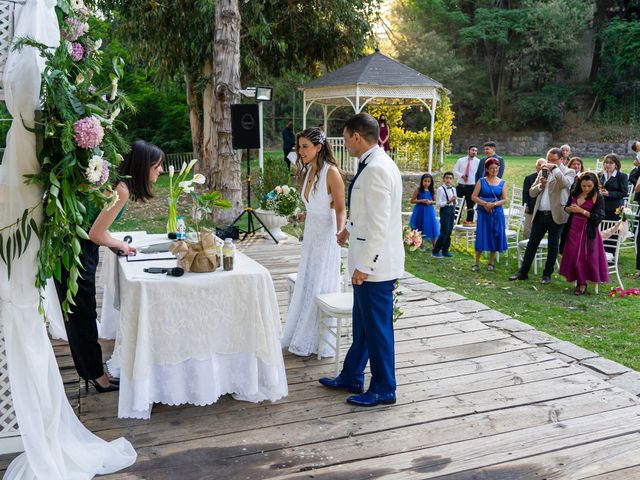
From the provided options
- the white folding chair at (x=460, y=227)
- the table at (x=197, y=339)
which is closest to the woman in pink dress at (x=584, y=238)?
the white folding chair at (x=460, y=227)

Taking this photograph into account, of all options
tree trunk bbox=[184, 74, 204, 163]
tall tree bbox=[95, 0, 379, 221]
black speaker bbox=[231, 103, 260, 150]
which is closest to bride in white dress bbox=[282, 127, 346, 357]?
black speaker bbox=[231, 103, 260, 150]

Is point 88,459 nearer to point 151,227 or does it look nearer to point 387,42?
point 151,227

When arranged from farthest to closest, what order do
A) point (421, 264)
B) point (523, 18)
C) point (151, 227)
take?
point (523, 18), point (151, 227), point (421, 264)

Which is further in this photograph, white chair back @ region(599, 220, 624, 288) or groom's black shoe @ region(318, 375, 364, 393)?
white chair back @ region(599, 220, 624, 288)

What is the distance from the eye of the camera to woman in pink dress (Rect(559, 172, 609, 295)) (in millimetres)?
7654

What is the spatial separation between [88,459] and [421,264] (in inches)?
285

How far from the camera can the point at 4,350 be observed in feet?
10.9

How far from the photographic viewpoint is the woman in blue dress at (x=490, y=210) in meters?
8.94

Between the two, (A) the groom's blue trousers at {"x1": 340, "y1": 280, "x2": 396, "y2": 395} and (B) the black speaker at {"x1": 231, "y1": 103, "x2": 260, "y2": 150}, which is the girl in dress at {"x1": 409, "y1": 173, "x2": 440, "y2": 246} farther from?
(A) the groom's blue trousers at {"x1": 340, "y1": 280, "x2": 396, "y2": 395}

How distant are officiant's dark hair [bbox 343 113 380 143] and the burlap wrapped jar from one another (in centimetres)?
119

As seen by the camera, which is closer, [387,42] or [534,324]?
[534,324]

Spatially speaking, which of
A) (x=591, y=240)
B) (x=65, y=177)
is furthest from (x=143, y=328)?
(x=591, y=240)

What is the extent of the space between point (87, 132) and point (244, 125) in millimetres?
7397

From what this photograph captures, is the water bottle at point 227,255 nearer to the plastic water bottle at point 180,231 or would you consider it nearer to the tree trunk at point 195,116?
the plastic water bottle at point 180,231
